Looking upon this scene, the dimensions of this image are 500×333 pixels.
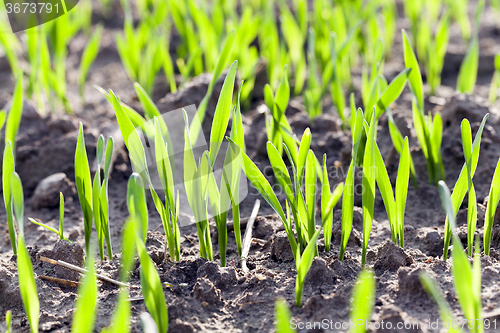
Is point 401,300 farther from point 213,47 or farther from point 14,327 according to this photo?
point 213,47

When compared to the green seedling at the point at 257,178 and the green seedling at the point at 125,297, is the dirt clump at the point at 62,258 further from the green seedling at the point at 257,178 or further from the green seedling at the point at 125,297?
the green seedling at the point at 257,178

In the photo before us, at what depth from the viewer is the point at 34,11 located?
2.18 meters

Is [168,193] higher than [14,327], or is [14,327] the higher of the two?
[168,193]

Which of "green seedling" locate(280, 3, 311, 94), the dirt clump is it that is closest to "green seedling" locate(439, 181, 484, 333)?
the dirt clump

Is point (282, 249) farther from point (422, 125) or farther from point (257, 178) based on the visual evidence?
point (422, 125)

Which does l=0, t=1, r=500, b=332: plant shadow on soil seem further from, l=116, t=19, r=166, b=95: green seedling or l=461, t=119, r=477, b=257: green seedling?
l=116, t=19, r=166, b=95: green seedling

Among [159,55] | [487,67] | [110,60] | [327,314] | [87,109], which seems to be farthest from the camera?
[110,60]

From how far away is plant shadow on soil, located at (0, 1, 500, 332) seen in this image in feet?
3.09

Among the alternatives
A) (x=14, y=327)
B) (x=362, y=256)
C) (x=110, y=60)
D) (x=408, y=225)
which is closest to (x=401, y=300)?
(x=362, y=256)

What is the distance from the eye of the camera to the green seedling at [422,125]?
1350 millimetres

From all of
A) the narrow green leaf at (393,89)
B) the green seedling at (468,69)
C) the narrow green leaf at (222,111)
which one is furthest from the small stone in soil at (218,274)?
the green seedling at (468,69)

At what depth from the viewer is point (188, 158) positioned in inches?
39.8

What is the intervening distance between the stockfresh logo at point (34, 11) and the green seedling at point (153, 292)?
94 cm

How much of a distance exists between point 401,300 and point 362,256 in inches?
6.3
